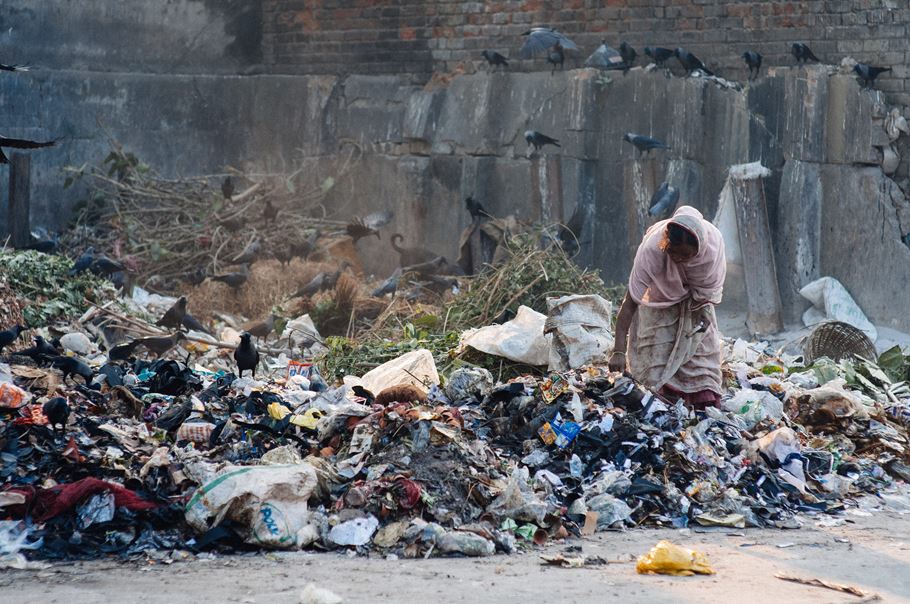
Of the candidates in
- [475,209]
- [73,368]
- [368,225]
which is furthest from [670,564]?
[368,225]

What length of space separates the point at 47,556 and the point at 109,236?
8.36 m

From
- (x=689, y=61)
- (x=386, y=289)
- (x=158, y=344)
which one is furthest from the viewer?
(x=386, y=289)

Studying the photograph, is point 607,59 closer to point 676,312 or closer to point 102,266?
point 102,266

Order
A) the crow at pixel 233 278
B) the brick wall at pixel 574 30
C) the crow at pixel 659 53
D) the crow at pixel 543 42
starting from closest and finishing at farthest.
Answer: the brick wall at pixel 574 30, the crow at pixel 659 53, the crow at pixel 543 42, the crow at pixel 233 278

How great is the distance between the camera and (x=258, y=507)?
4727 millimetres

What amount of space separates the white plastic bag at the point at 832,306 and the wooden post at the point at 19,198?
7.24m

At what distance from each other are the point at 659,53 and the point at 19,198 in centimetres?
626

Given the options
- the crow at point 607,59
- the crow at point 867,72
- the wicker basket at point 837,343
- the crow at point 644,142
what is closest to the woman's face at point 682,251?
the wicker basket at point 837,343

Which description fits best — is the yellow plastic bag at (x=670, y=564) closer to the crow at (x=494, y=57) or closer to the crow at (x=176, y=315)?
the crow at (x=176, y=315)

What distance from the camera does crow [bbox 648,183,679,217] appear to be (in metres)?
9.55

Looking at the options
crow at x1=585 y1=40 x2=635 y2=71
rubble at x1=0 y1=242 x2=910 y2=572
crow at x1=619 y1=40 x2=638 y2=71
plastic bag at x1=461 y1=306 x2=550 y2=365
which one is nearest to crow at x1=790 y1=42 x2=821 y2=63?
crow at x1=619 y1=40 x2=638 y2=71

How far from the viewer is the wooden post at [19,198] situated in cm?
1189

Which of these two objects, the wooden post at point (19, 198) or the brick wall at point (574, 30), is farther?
the wooden post at point (19, 198)

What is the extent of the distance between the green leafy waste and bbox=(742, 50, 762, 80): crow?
5.30m
